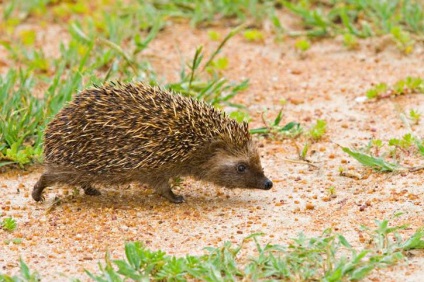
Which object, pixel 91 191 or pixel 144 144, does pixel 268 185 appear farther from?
pixel 91 191

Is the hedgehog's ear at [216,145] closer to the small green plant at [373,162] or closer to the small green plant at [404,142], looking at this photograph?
the small green plant at [373,162]

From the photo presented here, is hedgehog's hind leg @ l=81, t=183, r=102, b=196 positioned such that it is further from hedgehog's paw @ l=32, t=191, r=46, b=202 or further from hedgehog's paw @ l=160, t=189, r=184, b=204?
hedgehog's paw @ l=160, t=189, r=184, b=204

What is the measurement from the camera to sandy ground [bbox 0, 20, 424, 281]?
21.9ft

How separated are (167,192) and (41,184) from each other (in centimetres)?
108

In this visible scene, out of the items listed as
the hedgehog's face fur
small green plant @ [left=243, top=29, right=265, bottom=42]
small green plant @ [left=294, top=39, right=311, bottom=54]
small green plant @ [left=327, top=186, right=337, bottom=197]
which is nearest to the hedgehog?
the hedgehog's face fur

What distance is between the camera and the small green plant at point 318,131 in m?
8.80

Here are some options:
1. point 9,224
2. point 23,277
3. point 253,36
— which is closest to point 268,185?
point 9,224

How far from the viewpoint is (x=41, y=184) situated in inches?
298

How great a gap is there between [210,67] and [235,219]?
369cm

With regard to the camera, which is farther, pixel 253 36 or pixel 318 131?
pixel 253 36

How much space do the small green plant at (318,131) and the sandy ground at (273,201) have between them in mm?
78

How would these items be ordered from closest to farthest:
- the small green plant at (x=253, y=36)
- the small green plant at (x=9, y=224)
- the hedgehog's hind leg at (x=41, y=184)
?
the small green plant at (x=9, y=224) → the hedgehog's hind leg at (x=41, y=184) → the small green plant at (x=253, y=36)

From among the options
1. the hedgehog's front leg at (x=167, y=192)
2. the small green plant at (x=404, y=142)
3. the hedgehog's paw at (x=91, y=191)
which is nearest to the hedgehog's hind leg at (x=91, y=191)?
the hedgehog's paw at (x=91, y=191)

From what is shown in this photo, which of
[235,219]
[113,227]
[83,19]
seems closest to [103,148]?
[113,227]
